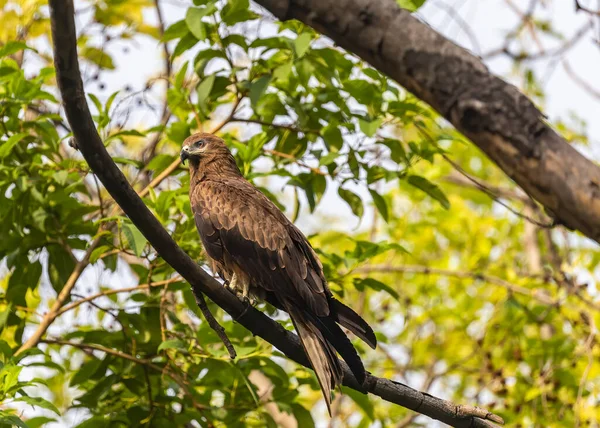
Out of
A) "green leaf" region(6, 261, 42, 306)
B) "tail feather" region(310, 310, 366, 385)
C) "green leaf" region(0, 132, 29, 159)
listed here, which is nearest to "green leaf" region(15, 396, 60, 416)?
"green leaf" region(6, 261, 42, 306)

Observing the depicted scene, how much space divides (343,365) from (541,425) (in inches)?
149

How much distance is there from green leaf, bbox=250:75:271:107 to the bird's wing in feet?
1.89

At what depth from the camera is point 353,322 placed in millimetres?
4293

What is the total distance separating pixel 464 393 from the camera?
32.7 feet

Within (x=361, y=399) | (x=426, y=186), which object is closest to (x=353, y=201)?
(x=426, y=186)

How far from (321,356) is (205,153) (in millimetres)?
1921

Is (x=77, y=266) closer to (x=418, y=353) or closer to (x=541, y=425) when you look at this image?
(x=541, y=425)

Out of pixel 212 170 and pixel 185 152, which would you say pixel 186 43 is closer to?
pixel 185 152

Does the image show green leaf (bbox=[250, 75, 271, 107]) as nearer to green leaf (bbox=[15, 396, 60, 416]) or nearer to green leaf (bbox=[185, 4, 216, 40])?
green leaf (bbox=[185, 4, 216, 40])

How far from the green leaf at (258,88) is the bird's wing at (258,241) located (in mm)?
575

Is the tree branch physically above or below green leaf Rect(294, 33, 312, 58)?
below

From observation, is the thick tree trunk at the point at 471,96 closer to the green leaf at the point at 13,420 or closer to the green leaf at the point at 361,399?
the green leaf at the point at 13,420

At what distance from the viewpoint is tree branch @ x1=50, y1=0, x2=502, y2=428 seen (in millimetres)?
2512

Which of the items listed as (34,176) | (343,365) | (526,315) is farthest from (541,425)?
(34,176)
